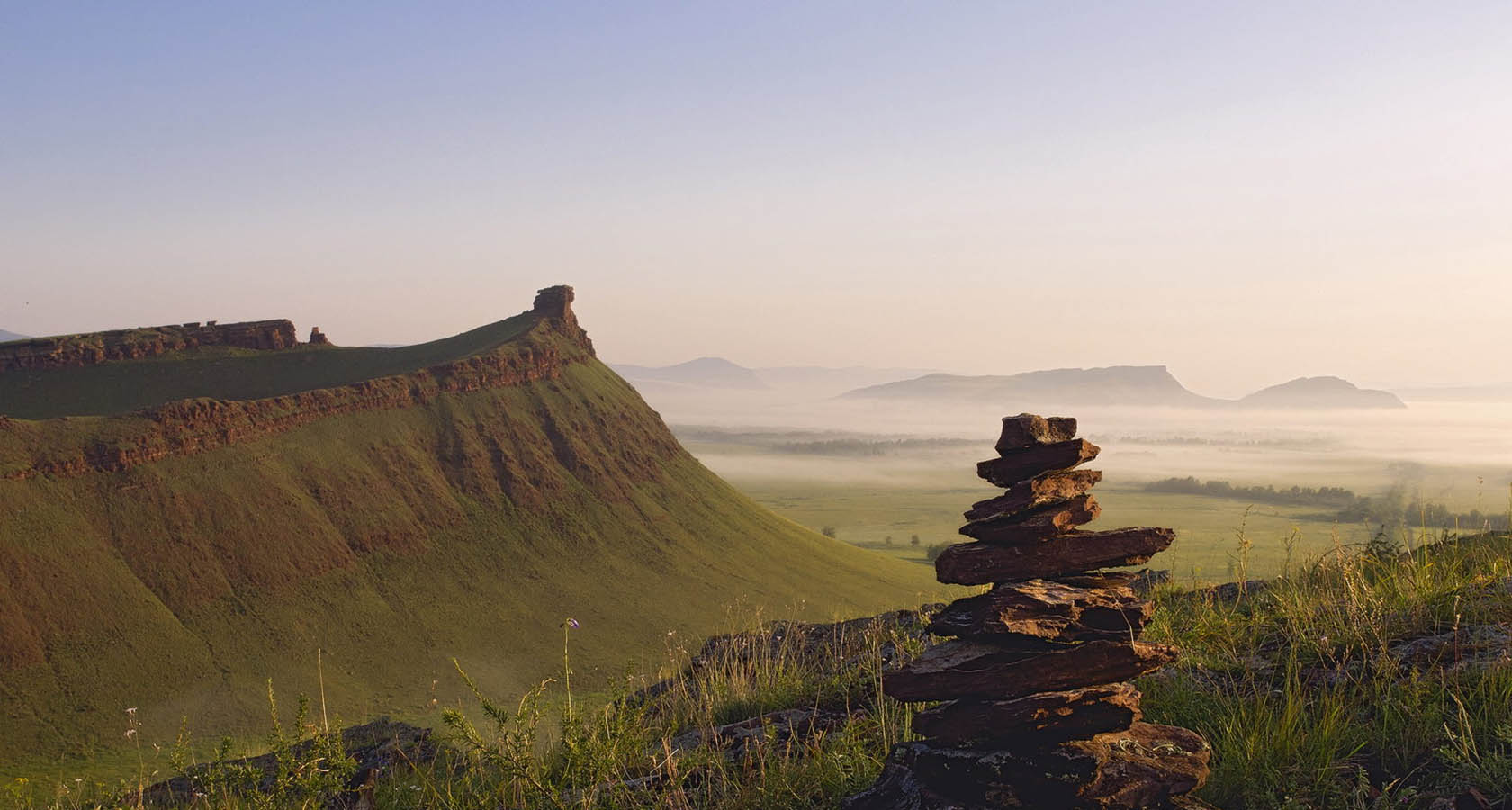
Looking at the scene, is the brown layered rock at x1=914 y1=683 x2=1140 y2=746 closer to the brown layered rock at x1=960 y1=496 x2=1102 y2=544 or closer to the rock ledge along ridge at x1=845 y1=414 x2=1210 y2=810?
the rock ledge along ridge at x1=845 y1=414 x2=1210 y2=810

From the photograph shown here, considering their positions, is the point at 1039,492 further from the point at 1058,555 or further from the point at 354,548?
the point at 354,548

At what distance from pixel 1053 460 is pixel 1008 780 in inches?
96.5

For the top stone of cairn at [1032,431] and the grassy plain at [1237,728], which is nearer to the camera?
the grassy plain at [1237,728]

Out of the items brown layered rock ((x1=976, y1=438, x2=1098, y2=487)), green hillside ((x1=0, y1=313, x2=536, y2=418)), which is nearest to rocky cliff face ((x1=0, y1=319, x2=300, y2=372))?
green hillside ((x1=0, y1=313, x2=536, y2=418))

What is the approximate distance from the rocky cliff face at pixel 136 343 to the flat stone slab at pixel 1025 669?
128635mm

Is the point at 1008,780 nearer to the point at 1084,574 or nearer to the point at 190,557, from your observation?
the point at 1084,574

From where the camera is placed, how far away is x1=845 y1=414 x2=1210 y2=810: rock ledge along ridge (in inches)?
245

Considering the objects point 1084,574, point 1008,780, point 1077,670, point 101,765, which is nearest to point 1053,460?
point 1084,574

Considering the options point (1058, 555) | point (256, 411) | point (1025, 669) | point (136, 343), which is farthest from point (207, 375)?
point (1025, 669)

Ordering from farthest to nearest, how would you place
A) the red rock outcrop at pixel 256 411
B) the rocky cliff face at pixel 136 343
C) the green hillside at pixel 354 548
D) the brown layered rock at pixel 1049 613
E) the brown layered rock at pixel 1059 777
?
the rocky cliff face at pixel 136 343 < the red rock outcrop at pixel 256 411 < the green hillside at pixel 354 548 < the brown layered rock at pixel 1049 613 < the brown layered rock at pixel 1059 777

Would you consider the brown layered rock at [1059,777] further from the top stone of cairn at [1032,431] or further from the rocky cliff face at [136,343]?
the rocky cliff face at [136,343]

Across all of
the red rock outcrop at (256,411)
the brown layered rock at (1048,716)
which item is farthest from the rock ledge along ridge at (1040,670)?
the red rock outcrop at (256,411)

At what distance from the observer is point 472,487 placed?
96.6 metres

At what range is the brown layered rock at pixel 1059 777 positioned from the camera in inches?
241
